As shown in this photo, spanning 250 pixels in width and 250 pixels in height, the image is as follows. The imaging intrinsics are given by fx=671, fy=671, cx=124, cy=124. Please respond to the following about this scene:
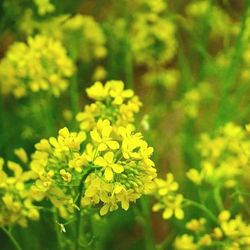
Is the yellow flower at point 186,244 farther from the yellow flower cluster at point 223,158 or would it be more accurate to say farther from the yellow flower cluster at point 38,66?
the yellow flower cluster at point 38,66

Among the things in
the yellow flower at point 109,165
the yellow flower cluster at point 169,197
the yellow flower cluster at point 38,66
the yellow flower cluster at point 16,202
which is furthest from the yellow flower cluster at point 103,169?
the yellow flower cluster at point 38,66

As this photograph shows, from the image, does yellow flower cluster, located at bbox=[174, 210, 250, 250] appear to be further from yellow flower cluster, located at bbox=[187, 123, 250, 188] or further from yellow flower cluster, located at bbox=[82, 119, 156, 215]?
yellow flower cluster, located at bbox=[82, 119, 156, 215]

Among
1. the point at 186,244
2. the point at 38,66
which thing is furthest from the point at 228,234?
the point at 38,66

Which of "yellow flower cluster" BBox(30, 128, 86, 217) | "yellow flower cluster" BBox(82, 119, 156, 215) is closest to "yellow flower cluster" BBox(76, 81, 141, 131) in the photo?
"yellow flower cluster" BBox(30, 128, 86, 217)

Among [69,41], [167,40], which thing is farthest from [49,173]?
[167,40]

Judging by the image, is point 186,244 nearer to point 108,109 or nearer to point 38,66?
point 108,109
